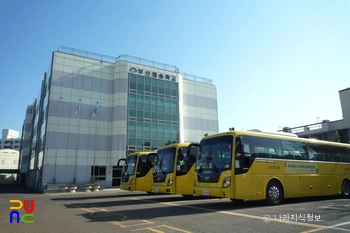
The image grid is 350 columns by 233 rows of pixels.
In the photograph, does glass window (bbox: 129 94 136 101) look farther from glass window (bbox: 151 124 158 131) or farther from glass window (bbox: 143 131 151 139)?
glass window (bbox: 143 131 151 139)

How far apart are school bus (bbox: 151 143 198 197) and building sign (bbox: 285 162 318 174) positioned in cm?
497

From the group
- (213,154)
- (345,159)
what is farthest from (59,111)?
(345,159)

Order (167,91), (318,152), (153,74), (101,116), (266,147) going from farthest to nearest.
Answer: (167,91) < (153,74) < (101,116) < (318,152) < (266,147)

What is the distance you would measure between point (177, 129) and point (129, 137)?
26.4 feet

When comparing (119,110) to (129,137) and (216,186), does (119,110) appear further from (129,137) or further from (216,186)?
(216,186)

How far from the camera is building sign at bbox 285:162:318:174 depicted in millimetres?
11312

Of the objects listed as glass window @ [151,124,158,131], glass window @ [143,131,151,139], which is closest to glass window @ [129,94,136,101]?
glass window @ [151,124,158,131]

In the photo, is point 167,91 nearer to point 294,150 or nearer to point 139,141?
point 139,141

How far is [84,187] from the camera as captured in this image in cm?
2842

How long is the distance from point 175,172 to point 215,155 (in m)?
4.29

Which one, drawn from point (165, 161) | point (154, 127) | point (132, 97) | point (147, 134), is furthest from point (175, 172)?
point (132, 97)

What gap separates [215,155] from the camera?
402 inches

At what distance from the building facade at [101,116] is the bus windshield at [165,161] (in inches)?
753

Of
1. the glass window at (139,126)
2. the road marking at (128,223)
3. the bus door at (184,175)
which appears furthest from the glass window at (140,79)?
the road marking at (128,223)
